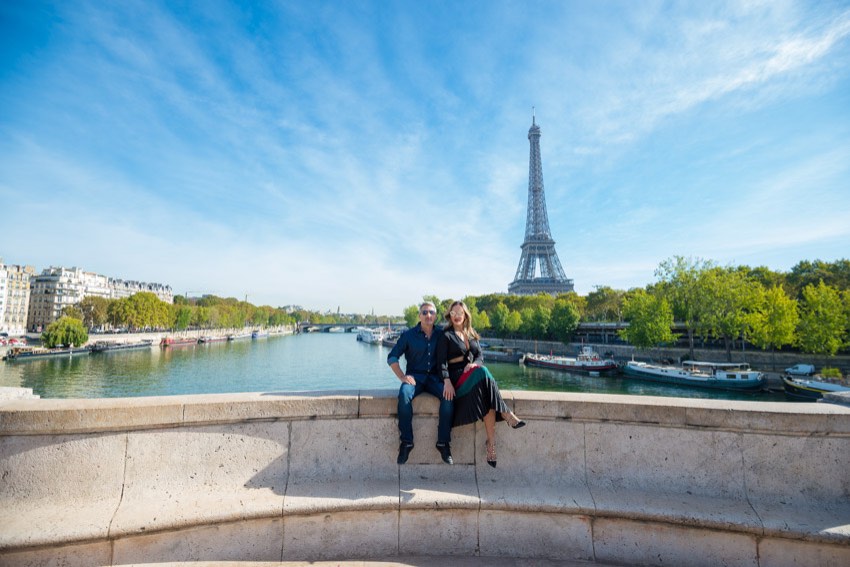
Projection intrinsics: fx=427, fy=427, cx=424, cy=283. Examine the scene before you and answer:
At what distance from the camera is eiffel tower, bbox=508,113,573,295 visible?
4136 inches

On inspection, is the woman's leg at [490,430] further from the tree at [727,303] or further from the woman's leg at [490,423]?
the tree at [727,303]

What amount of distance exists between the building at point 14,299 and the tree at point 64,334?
172 feet

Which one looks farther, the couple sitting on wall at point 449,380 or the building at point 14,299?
the building at point 14,299

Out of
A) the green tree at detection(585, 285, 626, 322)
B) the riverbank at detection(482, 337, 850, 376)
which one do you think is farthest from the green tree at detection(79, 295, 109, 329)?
the green tree at detection(585, 285, 626, 322)

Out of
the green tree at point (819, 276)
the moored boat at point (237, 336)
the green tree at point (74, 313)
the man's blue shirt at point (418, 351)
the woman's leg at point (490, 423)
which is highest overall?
the green tree at point (819, 276)

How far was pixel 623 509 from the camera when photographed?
12.1 feet

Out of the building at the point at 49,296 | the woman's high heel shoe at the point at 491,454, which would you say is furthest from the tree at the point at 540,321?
the building at the point at 49,296

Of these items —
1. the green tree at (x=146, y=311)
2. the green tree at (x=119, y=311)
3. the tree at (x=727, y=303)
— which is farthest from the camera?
the green tree at (x=146, y=311)

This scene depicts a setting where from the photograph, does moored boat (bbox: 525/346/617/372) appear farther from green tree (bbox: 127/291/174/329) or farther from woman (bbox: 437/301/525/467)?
green tree (bbox: 127/291/174/329)

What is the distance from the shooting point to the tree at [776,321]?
40.7 meters

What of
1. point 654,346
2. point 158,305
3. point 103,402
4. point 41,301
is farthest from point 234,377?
point 41,301

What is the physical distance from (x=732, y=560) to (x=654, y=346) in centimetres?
6268

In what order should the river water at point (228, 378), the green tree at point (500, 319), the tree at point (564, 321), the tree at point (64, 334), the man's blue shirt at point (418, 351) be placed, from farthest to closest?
the green tree at point (500, 319) < the tree at point (564, 321) < the tree at point (64, 334) < the river water at point (228, 378) < the man's blue shirt at point (418, 351)

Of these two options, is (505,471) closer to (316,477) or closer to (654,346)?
(316,477)
